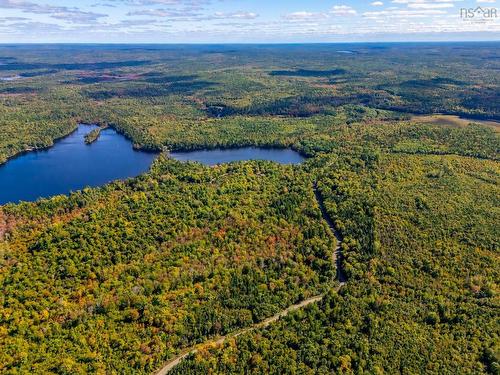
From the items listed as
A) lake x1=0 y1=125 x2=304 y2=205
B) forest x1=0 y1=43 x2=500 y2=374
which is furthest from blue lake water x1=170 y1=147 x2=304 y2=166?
forest x1=0 y1=43 x2=500 y2=374

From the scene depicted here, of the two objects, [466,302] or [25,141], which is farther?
[25,141]

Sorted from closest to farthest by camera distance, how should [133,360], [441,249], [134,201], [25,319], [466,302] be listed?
[133,360]
[25,319]
[466,302]
[441,249]
[134,201]

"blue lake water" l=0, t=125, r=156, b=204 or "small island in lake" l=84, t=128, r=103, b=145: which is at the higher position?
"small island in lake" l=84, t=128, r=103, b=145

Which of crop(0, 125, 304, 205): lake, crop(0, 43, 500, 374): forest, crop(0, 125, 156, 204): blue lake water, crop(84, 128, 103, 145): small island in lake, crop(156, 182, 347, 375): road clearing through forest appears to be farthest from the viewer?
crop(84, 128, 103, 145): small island in lake

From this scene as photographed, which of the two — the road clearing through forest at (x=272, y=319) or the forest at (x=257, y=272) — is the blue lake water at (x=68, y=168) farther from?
the road clearing through forest at (x=272, y=319)

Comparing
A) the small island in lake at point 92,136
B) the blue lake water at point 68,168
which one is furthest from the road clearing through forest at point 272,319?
the small island in lake at point 92,136

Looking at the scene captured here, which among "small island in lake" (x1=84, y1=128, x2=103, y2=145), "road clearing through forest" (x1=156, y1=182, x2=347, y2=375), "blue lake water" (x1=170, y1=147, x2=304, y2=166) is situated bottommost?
"road clearing through forest" (x1=156, y1=182, x2=347, y2=375)

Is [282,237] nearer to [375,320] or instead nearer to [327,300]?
[327,300]

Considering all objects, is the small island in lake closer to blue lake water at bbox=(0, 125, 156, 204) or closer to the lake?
blue lake water at bbox=(0, 125, 156, 204)

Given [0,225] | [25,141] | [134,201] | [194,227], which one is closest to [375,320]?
[194,227]
